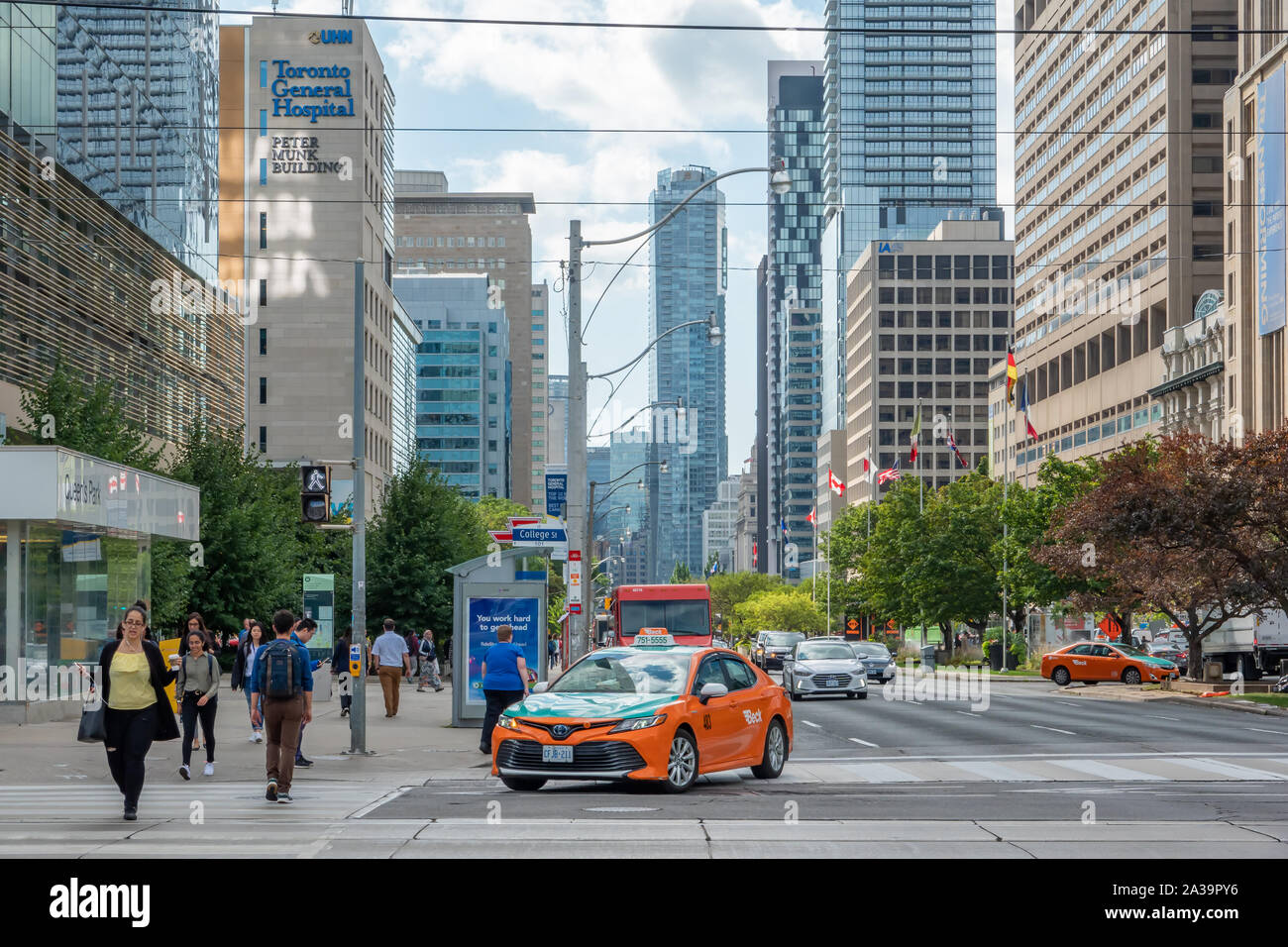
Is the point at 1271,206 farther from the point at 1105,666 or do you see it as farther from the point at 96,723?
the point at 96,723

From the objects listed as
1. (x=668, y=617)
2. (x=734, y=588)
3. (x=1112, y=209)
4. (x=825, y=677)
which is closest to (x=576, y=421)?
(x=825, y=677)

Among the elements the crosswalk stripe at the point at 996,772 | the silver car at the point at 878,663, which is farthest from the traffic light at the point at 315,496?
the silver car at the point at 878,663

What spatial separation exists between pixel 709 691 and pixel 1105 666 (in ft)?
124

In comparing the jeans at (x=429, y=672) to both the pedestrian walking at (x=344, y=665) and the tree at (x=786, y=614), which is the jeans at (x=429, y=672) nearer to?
the pedestrian walking at (x=344, y=665)

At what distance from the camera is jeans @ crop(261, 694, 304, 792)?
1456 centimetres

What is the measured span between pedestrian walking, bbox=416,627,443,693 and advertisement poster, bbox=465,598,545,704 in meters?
19.4

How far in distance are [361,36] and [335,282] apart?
15779mm

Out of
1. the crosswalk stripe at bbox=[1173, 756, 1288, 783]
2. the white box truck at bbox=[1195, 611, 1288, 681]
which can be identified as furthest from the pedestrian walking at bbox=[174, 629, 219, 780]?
the white box truck at bbox=[1195, 611, 1288, 681]

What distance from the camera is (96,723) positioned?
13859 mm

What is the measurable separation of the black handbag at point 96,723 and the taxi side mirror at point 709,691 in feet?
18.7

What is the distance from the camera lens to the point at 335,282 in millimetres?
99000

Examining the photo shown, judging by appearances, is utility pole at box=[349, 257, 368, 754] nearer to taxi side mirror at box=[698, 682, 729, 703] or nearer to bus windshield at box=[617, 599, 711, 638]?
taxi side mirror at box=[698, 682, 729, 703]
